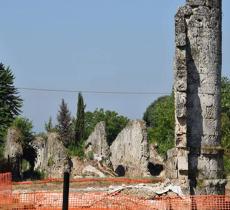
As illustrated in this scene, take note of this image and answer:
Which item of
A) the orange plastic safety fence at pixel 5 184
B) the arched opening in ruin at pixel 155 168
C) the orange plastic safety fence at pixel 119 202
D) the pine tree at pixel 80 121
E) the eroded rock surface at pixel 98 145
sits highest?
the pine tree at pixel 80 121

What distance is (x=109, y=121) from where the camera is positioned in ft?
237

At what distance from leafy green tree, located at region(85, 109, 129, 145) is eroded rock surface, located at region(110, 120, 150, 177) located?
28480 mm

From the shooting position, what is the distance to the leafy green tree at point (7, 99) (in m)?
36.4

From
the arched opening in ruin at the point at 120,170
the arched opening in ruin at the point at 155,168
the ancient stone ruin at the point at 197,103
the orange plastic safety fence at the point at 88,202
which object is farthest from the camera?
the arched opening in ruin at the point at 155,168

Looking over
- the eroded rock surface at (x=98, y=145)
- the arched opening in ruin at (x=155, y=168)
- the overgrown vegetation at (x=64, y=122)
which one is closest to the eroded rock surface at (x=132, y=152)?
the eroded rock surface at (x=98, y=145)

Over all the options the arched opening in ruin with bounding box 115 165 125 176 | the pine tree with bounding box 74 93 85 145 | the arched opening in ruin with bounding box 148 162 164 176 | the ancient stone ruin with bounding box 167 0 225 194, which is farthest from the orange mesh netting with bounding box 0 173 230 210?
→ the pine tree with bounding box 74 93 85 145

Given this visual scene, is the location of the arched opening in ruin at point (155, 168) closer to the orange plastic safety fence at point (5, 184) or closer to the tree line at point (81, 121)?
the tree line at point (81, 121)

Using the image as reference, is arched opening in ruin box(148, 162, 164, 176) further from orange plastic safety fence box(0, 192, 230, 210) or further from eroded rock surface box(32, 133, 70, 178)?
orange plastic safety fence box(0, 192, 230, 210)

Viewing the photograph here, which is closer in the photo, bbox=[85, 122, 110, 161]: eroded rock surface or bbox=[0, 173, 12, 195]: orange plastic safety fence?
bbox=[0, 173, 12, 195]: orange plastic safety fence

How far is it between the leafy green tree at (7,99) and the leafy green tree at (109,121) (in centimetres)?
2997

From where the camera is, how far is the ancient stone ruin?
702 inches

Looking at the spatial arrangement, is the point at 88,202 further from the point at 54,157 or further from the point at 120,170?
the point at 120,170

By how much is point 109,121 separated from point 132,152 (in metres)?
35.4

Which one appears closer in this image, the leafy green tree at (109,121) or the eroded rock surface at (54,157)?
the eroded rock surface at (54,157)
